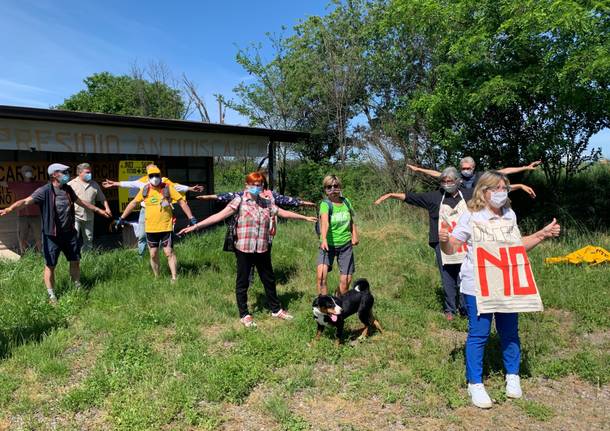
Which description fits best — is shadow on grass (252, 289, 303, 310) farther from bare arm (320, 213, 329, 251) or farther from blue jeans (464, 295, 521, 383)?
blue jeans (464, 295, 521, 383)

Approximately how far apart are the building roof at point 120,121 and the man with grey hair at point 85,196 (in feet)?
4.17

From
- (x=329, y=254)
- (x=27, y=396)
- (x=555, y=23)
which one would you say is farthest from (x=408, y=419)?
(x=555, y=23)

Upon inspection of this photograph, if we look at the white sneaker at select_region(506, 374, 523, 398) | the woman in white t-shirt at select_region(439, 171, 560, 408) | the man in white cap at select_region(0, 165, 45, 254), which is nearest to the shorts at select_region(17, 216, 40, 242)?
the man in white cap at select_region(0, 165, 45, 254)

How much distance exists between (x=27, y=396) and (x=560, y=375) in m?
4.49

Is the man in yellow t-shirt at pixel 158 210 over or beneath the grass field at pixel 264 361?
over

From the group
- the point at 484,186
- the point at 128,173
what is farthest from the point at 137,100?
the point at 484,186

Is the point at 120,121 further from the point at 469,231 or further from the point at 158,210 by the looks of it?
the point at 469,231

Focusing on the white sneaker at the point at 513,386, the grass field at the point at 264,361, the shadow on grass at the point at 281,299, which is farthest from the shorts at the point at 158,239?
the white sneaker at the point at 513,386

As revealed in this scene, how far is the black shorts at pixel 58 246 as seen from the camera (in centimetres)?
543

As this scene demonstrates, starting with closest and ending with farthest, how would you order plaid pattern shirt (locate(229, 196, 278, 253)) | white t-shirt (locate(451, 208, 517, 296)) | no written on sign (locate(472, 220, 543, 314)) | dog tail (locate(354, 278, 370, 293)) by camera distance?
no written on sign (locate(472, 220, 543, 314))
white t-shirt (locate(451, 208, 517, 296))
dog tail (locate(354, 278, 370, 293))
plaid pattern shirt (locate(229, 196, 278, 253))

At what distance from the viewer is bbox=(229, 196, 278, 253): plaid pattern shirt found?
480 cm

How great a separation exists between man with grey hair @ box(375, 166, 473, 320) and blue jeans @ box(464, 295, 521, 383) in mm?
1367

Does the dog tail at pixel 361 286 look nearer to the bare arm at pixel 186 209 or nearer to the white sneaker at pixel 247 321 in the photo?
the white sneaker at pixel 247 321

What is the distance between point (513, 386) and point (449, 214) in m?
1.98
